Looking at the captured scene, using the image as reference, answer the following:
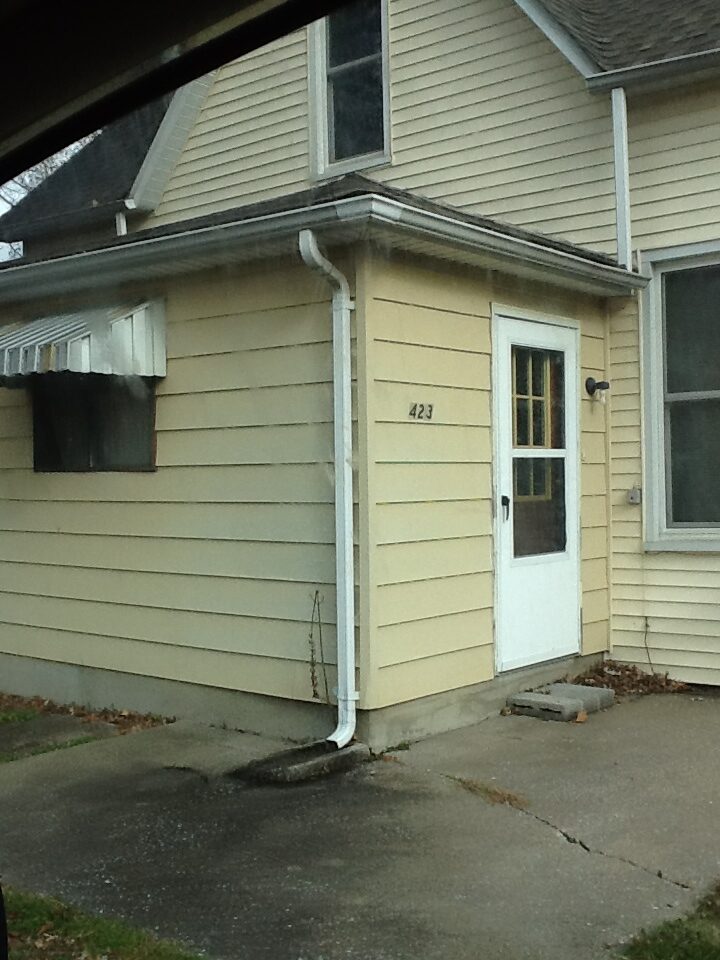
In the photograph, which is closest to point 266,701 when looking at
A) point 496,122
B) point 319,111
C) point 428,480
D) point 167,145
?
point 428,480

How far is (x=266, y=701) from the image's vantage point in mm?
6402

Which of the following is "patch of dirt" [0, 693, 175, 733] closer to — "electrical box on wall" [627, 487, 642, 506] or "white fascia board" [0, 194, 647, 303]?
"white fascia board" [0, 194, 647, 303]

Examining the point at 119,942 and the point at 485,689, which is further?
the point at 485,689

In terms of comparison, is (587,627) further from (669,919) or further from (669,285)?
(669,919)

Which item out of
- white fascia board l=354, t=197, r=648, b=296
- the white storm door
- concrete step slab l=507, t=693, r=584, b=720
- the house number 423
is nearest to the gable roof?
white fascia board l=354, t=197, r=648, b=296

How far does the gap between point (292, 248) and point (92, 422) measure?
2138 millimetres

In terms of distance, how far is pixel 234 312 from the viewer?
6535mm

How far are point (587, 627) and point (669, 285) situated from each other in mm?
2434

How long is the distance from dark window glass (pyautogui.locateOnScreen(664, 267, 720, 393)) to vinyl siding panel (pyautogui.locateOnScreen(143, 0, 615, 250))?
24.5 inches

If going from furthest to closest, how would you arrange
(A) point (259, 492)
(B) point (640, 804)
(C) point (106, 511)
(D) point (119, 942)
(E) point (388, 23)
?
(E) point (388, 23), (C) point (106, 511), (A) point (259, 492), (B) point (640, 804), (D) point (119, 942)

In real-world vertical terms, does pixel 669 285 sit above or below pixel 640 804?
above

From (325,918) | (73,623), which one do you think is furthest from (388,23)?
(325,918)

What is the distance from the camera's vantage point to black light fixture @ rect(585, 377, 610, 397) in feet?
25.3

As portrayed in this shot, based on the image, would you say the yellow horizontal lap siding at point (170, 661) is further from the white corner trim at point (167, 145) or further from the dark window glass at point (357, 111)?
the white corner trim at point (167, 145)
